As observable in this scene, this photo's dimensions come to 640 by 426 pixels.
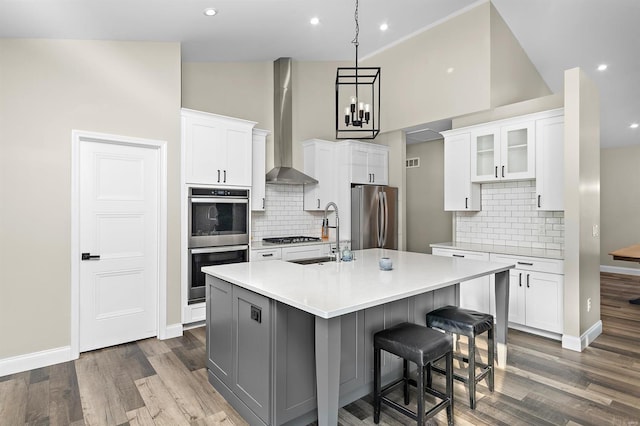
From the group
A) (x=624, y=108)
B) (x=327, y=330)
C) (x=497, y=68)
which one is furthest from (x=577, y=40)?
(x=327, y=330)

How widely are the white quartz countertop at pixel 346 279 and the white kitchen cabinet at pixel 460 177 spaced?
5.84ft

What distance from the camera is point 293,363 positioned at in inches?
85.6

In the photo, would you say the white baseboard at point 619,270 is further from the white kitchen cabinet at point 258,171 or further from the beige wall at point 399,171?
the white kitchen cabinet at point 258,171

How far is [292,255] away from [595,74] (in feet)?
17.7

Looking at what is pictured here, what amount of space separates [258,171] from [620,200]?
7484 millimetres

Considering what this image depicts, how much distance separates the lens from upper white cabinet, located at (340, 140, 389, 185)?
18.5ft

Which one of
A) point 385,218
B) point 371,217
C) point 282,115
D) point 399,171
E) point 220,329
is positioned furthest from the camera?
point 399,171

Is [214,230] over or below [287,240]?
over

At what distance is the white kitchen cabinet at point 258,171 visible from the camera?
4.88m

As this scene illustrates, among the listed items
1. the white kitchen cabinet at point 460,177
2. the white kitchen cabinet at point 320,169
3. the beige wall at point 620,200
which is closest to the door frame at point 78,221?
the white kitchen cabinet at point 320,169

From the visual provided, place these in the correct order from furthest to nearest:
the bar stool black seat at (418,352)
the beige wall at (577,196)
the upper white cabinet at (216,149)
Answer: the upper white cabinet at (216,149) → the beige wall at (577,196) → the bar stool black seat at (418,352)

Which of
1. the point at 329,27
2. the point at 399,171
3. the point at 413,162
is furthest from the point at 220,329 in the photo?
the point at 413,162

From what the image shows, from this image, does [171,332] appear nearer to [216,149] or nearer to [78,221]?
[78,221]

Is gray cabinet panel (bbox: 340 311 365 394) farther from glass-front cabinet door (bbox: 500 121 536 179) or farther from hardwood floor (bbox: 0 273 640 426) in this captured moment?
glass-front cabinet door (bbox: 500 121 536 179)
